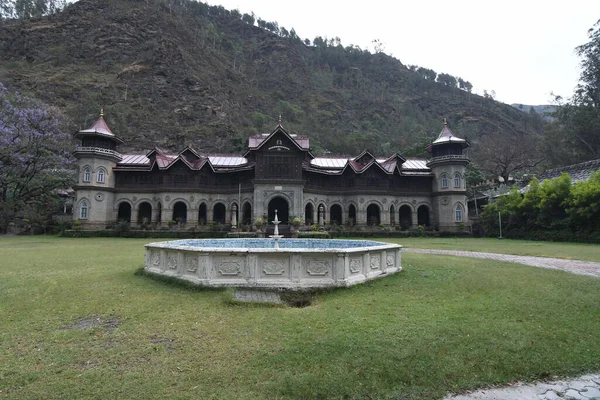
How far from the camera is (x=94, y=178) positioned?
1325 inches

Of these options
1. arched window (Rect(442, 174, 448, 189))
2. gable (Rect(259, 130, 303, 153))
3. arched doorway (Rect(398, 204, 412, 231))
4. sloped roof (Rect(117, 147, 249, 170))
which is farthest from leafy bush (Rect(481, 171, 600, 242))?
sloped roof (Rect(117, 147, 249, 170))

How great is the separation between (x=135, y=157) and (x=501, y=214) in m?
39.7

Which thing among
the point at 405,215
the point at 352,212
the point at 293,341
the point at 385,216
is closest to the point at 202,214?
the point at 352,212

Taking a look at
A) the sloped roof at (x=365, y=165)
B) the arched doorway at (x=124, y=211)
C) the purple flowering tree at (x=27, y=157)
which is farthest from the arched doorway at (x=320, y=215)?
the purple flowering tree at (x=27, y=157)

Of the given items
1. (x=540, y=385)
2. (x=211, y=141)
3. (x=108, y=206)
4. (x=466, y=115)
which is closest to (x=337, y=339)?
(x=540, y=385)

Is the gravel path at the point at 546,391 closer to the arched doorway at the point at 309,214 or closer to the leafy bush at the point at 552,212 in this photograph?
the leafy bush at the point at 552,212

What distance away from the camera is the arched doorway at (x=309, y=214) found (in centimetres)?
3559

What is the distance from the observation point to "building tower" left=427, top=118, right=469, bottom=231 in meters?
36.6

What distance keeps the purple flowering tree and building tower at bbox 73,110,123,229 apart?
110 inches

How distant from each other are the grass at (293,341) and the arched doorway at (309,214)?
2710 centimetres

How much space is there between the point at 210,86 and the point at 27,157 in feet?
163

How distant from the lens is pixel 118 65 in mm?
76250

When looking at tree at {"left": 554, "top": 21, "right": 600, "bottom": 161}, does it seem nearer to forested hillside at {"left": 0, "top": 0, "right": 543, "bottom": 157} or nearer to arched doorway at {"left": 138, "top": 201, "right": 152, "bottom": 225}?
forested hillside at {"left": 0, "top": 0, "right": 543, "bottom": 157}

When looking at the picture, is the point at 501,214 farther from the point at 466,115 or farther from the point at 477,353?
the point at 466,115
